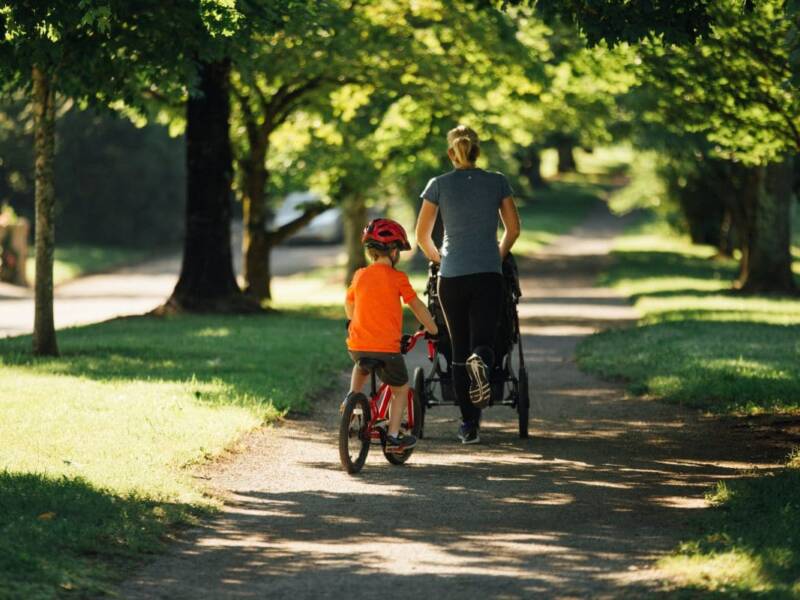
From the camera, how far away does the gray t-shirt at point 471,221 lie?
10.0 m

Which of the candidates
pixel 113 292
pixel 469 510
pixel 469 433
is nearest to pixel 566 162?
pixel 113 292

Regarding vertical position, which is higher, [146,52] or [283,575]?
[146,52]

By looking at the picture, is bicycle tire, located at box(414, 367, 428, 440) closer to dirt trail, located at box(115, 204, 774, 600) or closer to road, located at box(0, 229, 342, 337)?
dirt trail, located at box(115, 204, 774, 600)

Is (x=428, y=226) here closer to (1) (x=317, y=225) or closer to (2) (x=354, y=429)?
(2) (x=354, y=429)

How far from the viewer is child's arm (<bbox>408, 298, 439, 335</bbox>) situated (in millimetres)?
9141

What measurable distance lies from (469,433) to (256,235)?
1498cm

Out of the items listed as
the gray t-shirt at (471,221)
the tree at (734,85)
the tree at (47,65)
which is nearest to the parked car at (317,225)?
the tree at (734,85)

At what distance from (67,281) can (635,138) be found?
1378 centimetres

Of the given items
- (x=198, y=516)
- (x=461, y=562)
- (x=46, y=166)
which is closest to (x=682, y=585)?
(x=461, y=562)

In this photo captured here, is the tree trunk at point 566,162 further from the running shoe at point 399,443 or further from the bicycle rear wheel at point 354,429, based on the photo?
the bicycle rear wheel at point 354,429

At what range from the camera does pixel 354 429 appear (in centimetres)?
925

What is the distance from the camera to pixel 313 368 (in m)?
15.2

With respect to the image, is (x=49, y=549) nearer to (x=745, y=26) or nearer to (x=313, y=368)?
(x=313, y=368)

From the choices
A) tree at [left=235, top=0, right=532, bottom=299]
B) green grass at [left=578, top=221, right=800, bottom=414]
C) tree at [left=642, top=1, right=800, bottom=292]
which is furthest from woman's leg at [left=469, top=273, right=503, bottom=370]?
tree at [left=235, top=0, right=532, bottom=299]
